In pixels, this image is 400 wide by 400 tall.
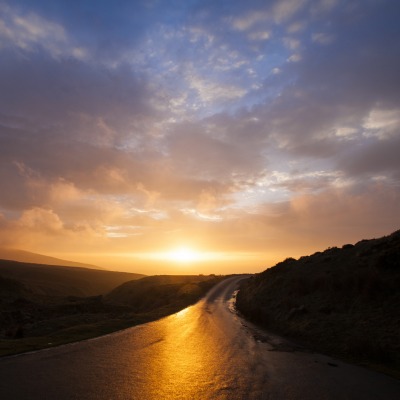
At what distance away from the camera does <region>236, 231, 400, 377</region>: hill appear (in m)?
16.4

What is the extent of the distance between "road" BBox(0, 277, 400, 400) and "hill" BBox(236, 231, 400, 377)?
7.89ft

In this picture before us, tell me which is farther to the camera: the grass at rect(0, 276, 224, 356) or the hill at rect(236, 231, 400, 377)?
the grass at rect(0, 276, 224, 356)

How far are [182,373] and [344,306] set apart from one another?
15.4 meters

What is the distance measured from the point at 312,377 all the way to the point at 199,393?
4.62 m

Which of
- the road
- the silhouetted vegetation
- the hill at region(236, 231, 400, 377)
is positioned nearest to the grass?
the silhouetted vegetation

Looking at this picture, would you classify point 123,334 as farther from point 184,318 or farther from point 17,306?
point 17,306

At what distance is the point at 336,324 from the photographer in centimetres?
2031

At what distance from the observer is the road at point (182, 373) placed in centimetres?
968

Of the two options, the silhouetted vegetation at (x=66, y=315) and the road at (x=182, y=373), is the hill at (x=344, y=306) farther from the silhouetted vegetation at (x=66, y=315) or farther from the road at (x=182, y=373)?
the silhouetted vegetation at (x=66, y=315)

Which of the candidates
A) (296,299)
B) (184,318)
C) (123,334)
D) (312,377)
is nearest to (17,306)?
(184,318)

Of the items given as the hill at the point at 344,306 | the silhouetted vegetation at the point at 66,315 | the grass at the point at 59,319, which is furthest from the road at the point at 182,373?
the silhouetted vegetation at the point at 66,315

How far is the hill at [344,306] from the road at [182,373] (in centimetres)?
241

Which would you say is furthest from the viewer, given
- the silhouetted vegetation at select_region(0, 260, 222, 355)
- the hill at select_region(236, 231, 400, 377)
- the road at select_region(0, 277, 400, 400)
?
the silhouetted vegetation at select_region(0, 260, 222, 355)

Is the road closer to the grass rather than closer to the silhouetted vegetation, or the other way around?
the grass
